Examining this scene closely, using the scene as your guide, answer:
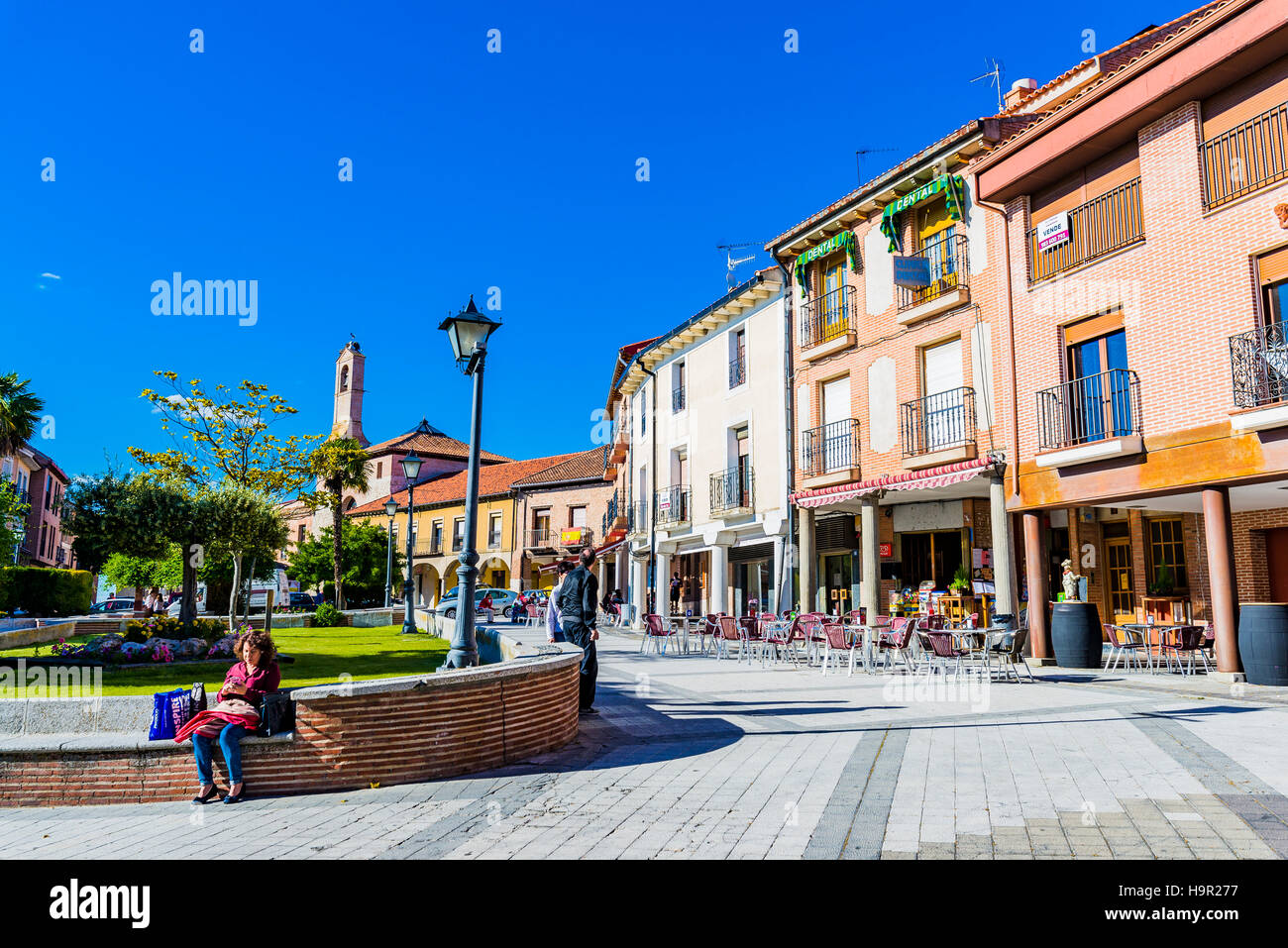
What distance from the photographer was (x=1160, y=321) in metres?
12.5

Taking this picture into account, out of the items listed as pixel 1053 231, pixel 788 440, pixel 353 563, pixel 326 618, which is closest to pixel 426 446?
pixel 353 563

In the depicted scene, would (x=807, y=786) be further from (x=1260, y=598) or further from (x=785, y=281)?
(x=785, y=281)

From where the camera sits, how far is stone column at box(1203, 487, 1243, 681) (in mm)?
11156

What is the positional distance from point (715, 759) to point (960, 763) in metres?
1.78

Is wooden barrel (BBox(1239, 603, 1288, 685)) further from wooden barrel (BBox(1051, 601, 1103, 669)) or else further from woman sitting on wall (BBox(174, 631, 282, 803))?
woman sitting on wall (BBox(174, 631, 282, 803))

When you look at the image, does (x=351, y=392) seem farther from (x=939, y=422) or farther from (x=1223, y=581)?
(x=1223, y=581)

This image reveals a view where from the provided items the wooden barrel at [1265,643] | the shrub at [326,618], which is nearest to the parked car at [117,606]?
the shrub at [326,618]

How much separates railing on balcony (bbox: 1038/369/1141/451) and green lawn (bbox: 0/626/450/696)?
10412mm

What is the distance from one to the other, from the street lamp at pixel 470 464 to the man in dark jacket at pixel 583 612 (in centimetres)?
98

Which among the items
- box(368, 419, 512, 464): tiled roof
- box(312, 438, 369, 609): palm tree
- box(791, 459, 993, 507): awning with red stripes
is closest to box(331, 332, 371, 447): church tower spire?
box(368, 419, 512, 464): tiled roof

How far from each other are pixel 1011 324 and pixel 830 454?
5379 millimetres

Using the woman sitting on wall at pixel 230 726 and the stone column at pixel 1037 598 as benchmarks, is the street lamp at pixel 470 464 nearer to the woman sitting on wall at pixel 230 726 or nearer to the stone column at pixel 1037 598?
the woman sitting on wall at pixel 230 726
